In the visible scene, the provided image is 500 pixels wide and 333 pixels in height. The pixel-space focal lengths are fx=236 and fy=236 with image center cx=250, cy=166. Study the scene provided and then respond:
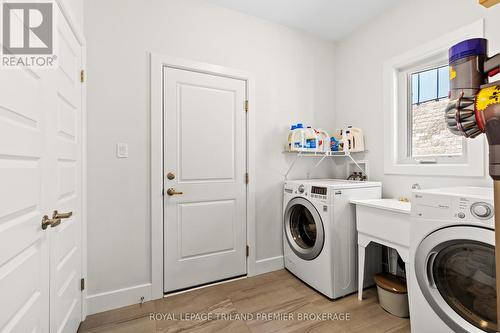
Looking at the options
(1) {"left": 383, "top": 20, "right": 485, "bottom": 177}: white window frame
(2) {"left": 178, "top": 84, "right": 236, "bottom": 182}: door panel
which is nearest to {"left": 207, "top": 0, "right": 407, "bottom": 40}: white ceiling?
(1) {"left": 383, "top": 20, "right": 485, "bottom": 177}: white window frame

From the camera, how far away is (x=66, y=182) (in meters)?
1.37

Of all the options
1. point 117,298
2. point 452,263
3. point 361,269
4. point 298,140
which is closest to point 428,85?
point 298,140

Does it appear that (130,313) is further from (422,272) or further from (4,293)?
(422,272)

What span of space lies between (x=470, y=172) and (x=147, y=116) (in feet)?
8.00

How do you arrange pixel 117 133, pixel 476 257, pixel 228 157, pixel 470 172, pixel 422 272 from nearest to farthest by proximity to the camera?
1. pixel 476 257
2. pixel 422 272
3. pixel 470 172
4. pixel 117 133
5. pixel 228 157

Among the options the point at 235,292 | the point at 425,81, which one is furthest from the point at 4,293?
the point at 425,81

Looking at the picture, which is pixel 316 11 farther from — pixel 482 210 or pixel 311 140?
pixel 482 210

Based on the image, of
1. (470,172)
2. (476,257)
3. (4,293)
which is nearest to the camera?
(4,293)

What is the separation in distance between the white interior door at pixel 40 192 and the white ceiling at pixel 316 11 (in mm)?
1559

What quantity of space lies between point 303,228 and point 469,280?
50.8 inches

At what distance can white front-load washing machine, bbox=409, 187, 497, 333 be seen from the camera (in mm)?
1103

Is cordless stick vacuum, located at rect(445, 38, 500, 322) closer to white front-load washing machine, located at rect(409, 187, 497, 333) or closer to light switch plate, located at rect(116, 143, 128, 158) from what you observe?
white front-load washing machine, located at rect(409, 187, 497, 333)

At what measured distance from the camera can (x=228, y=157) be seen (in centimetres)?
225

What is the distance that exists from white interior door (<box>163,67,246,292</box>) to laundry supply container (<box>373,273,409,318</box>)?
3.89 feet
